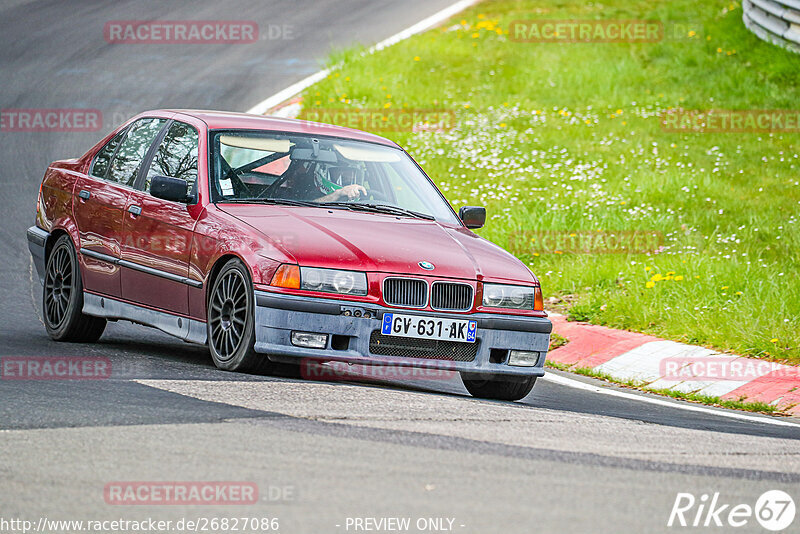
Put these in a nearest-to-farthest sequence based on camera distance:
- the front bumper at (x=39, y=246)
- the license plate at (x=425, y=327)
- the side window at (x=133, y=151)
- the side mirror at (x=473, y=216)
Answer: the license plate at (x=425, y=327)
the side mirror at (x=473, y=216)
the side window at (x=133, y=151)
the front bumper at (x=39, y=246)

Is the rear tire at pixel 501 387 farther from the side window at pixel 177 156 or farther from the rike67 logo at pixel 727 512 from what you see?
the rike67 logo at pixel 727 512

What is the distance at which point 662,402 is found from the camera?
342 inches

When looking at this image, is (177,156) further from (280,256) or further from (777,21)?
(777,21)

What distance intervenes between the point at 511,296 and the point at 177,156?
259cm

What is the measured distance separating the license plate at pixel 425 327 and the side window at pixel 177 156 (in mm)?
1901

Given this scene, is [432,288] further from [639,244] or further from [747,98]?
[747,98]

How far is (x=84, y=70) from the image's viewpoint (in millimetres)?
21406

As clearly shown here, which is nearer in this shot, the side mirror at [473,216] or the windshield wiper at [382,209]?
the windshield wiper at [382,209]

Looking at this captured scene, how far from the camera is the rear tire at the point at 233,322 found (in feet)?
24.2

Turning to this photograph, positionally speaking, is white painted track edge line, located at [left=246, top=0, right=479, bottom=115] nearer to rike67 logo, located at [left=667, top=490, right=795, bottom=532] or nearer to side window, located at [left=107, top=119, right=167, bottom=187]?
side window, located at [left=107, top=119, right=167, bottom=187]

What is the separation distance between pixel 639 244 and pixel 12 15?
15.9m

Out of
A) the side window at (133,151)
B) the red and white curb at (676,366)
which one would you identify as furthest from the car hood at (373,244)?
the red and white curb at (676,366)

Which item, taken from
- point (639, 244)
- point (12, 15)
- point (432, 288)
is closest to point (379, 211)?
point (432, 288)

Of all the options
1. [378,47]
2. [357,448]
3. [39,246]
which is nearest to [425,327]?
[357,448]
